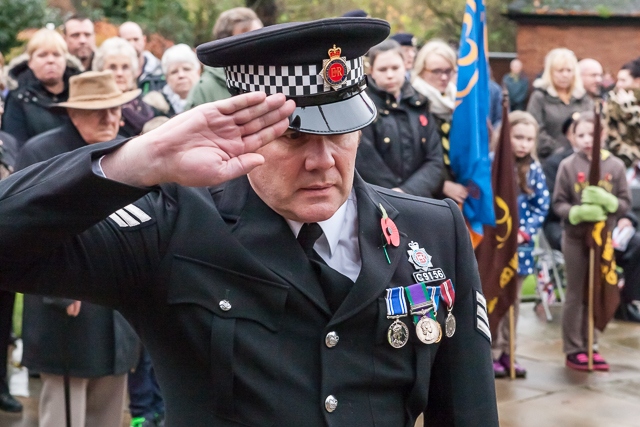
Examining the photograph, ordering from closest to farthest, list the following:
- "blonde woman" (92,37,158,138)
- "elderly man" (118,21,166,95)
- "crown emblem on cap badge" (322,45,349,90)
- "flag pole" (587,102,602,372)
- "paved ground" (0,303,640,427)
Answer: "crown emblem on cap badge" (322,45,349,90) → "paved ground" (0,303,640,427) → "blonde woman" (92,37,158,138) → "flag pole" (587,102,602,372) → "elderly man" (118,21,166,95)

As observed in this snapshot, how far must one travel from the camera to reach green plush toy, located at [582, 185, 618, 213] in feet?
23.9

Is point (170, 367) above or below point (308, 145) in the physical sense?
below

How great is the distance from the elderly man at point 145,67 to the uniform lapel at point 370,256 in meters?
5.79

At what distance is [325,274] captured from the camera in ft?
7.57

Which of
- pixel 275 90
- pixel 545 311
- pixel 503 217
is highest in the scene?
pixel 275 90

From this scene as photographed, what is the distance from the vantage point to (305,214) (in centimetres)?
224

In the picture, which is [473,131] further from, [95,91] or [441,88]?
[95,91]

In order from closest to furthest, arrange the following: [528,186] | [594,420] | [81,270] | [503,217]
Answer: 1. [81,270]
2. [594,420]
3. [503,217]
4. [528,186]

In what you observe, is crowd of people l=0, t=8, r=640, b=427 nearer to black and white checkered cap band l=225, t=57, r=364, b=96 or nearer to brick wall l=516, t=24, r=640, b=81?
black and white checkered cap band l=225, t=57, r=364, b=96

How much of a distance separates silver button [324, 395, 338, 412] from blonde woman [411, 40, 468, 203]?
441 cm

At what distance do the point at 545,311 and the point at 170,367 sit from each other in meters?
7.14

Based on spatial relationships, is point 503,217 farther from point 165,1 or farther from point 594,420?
point 165,1

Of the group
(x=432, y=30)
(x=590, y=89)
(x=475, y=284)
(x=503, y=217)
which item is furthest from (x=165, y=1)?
(x=475, y=284)

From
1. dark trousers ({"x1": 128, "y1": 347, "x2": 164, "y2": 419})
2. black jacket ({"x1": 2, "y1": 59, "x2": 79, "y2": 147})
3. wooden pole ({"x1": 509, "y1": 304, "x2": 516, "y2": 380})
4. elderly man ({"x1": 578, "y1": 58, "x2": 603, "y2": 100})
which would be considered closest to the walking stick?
dark trousers ({"x1": 128, "y1": 347, "x2": 164, "y2": 419})
